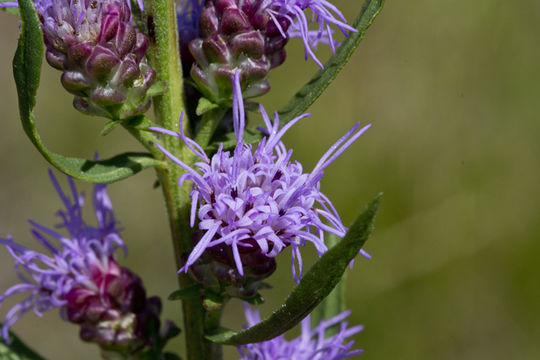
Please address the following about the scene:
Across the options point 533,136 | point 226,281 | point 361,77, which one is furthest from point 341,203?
point 226,281

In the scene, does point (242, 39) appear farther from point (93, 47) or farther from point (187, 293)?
point (187, 293)

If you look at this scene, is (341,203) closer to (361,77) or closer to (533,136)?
(361,77)

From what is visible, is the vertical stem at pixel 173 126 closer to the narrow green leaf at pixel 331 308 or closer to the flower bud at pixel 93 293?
the flower bud at pixel 93 293

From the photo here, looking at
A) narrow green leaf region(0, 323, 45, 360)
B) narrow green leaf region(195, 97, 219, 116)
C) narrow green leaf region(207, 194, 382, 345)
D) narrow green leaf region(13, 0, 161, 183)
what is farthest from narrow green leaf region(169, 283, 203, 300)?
narrow green leaf region(0, 323, 45, 360)

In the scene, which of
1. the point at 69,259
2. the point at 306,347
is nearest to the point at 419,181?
the point at 306,347

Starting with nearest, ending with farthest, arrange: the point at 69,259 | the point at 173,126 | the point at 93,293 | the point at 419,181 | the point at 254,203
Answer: the point at 254,203, the point at 173,126, the point at 93,293, the point at 69,259, the point at 419,181

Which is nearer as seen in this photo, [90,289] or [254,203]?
[254,203]

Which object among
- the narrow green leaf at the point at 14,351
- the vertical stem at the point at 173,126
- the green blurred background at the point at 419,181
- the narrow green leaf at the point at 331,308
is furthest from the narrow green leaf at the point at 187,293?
the green blurred background at the point at 419,181

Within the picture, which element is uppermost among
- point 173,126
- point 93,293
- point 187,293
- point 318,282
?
point 173,126
